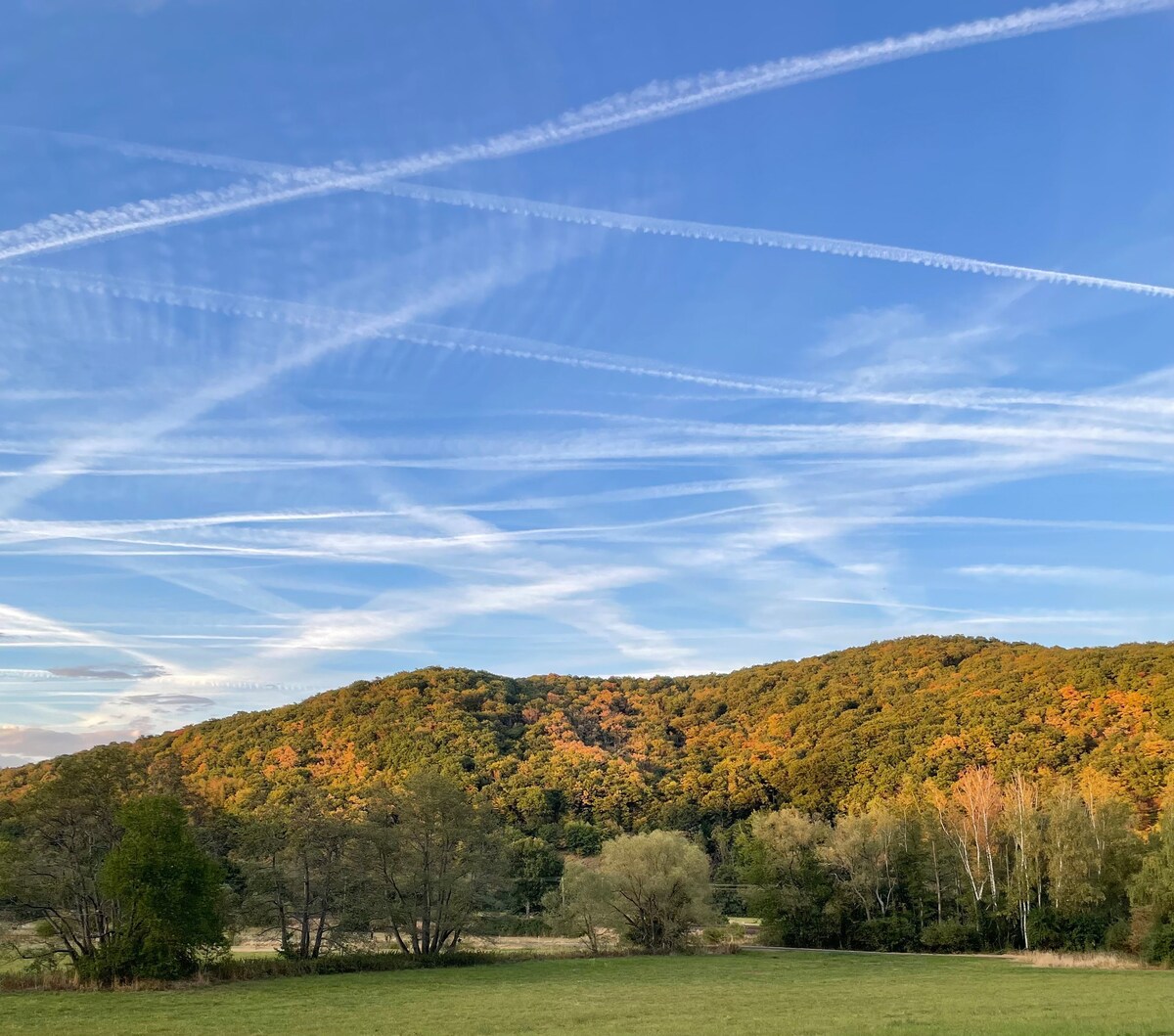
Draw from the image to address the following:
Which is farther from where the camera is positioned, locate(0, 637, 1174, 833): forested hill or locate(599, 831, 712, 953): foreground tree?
locate(0, 637, 1174, 833): forested hill

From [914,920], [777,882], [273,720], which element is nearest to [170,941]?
[777,882]

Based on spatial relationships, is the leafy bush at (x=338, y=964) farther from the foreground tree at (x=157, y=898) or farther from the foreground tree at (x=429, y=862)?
the foreground tree at (x=157, y=898)

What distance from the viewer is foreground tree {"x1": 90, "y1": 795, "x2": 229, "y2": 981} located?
125ft

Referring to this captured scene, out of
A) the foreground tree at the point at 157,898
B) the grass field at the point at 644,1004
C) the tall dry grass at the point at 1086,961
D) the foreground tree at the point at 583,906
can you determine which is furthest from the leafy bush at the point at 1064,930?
the foreground tree at the point at 157,898

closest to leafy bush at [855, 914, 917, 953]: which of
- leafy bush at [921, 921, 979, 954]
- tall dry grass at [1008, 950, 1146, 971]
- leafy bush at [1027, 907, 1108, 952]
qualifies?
leafy bush at [921, 921, 979, 954]

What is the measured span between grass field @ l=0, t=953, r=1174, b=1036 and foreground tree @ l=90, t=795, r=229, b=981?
9.10 ft

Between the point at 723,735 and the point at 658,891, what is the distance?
7008cm

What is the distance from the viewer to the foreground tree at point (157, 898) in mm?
38031

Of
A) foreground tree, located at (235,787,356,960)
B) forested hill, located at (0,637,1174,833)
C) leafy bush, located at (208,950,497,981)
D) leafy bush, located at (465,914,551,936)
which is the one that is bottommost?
leafy bush, located at (208,950,497,981)

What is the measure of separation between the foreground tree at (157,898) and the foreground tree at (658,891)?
2572cm

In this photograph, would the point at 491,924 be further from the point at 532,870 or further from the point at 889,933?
the point at 532,870

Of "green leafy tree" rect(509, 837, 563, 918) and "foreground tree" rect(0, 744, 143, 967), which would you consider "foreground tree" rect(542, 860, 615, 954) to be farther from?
"foreground tree" rect(0, 744, 143, 967)

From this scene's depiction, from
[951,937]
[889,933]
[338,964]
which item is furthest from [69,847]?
[951,937]

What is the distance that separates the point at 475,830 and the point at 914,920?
108ft
